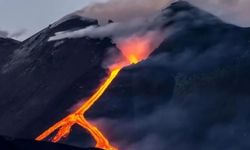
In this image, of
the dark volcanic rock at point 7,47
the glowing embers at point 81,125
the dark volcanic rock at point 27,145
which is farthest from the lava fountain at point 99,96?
the dark volcanic rock at point 7,47

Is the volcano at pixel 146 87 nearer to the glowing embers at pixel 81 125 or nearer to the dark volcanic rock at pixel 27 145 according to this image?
the glowing embers at pixel 81 125

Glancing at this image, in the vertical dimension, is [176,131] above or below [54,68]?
below

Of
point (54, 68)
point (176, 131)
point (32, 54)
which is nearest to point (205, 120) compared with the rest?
point (176, 131)

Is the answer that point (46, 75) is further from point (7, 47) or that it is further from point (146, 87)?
point (7, 47)

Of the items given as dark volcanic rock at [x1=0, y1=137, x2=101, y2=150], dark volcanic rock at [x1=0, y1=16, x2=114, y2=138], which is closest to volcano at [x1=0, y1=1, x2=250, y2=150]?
dark volcanic rock at [x1=0, y1=16, x2=114, y2=138]

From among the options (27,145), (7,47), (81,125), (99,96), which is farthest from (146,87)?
(27,145)

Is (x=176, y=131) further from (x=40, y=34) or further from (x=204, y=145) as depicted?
(x=40, y=34)
